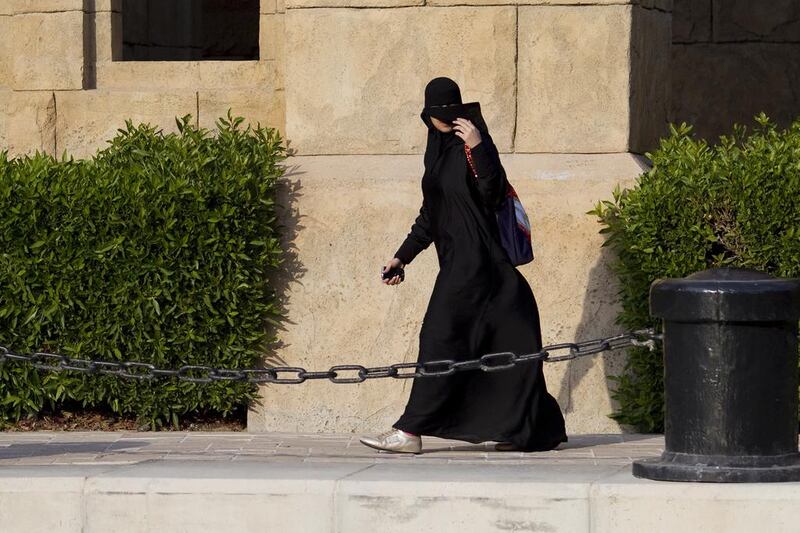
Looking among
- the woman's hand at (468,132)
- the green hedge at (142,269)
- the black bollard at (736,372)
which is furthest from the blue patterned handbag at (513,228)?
the black bollard at (736,372)

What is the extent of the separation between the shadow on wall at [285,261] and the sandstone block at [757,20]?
4.58 m

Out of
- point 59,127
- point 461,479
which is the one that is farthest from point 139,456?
point 59,127

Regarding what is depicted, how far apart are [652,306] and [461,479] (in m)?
1.05

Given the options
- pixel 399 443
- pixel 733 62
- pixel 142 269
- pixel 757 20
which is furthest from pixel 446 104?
pixel 757 20

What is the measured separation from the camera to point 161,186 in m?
9.25

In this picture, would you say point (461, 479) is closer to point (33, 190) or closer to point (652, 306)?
point (652, 306)

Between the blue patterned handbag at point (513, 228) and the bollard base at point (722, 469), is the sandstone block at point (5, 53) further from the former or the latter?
the bollard base at point (722, 469)

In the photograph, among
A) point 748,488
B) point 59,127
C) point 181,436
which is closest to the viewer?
point 748,488

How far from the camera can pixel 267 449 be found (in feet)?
27.8

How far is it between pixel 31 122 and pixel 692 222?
4.17 m

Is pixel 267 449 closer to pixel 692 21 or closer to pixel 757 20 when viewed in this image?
pixel 692 21

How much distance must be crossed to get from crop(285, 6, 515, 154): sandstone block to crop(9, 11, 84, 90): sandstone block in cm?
147

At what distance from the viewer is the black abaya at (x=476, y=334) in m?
8.07

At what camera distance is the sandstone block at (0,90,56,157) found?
10555 millimetres
